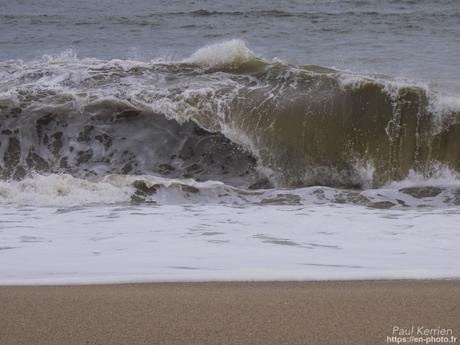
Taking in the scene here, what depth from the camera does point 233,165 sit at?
7.48m

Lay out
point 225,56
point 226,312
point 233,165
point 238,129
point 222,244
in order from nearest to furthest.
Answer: point 226,312
point 222,244
point 233,165
point 238,129
point 225,56

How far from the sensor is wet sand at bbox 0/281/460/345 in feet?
8.02

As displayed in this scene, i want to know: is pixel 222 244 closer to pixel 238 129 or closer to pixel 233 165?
pixel 233 165

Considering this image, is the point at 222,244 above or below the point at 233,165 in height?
above

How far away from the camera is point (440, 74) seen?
965 cm

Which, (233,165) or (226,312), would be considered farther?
(233,165)

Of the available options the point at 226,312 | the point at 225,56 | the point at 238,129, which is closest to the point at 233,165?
the point at 238,129

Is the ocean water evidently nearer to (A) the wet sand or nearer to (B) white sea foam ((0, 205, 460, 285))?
(B) white sea foam ((0, 205, 460, 285))

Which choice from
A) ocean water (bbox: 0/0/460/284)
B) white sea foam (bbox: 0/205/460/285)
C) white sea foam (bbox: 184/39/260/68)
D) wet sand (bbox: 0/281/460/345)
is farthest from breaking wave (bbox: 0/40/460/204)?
wet sand (bbox: 0/281/460/345)

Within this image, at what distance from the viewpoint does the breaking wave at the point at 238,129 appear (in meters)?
7.27

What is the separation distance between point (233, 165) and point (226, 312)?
4.83 metres

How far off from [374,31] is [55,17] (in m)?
8.06

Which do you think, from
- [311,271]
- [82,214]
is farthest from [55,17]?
[311,271]

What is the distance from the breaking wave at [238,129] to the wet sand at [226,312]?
4060 mm
